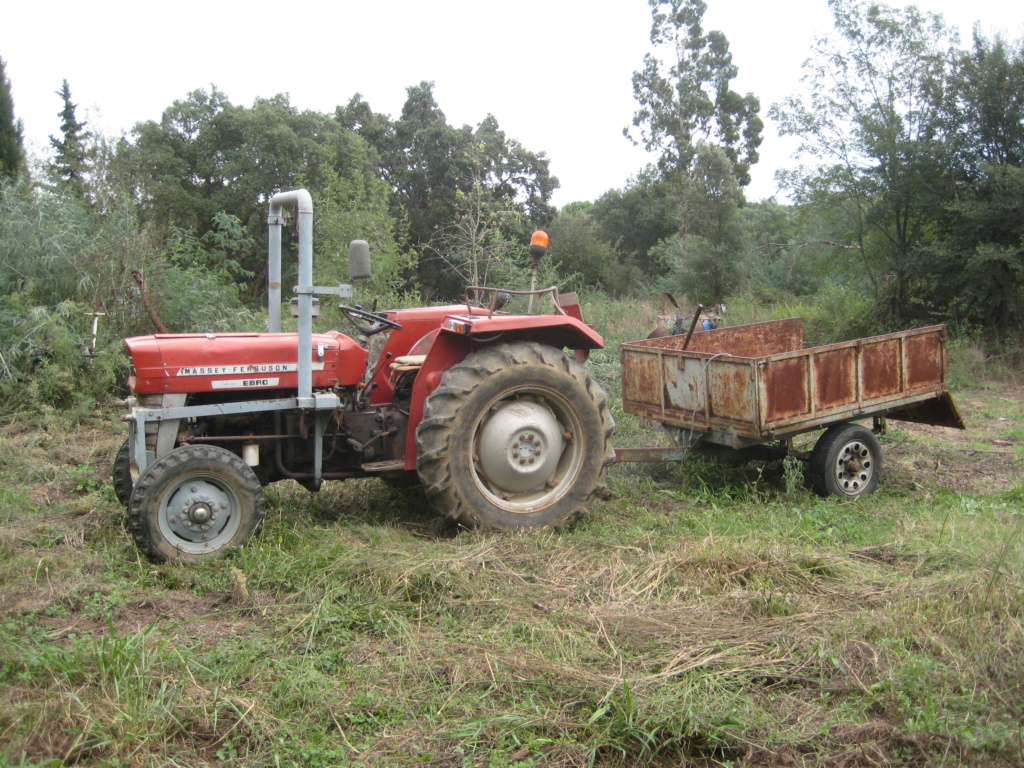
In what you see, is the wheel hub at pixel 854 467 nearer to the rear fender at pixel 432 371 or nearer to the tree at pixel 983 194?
the rear fender at pixel 432 371

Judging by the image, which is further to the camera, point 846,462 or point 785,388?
point 846,462

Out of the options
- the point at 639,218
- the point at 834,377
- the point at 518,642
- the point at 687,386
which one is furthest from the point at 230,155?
the point at 518,642

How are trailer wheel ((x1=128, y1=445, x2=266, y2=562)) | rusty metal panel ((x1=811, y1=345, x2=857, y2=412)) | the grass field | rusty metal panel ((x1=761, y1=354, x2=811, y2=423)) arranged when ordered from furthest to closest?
rusty metal panel ((x1=811, y1=345, x2=857, y2=412)) → rusty metal panel ((x1=761, y1=354, x2=811, y2=423)) → trailer wheel ((x1=128, y1=445, x2=266, y2=562)) → the grass field

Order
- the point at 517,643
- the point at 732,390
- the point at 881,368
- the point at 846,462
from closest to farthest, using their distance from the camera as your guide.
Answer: the point at 517,643
the point at 732,390
the point at 846,462
the point at 881,368

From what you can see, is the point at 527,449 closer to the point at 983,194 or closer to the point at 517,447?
the point at 517,447

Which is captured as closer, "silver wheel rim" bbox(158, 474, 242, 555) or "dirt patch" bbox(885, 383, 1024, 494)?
"silver wheel rim" bbox(158, 474, 242, 555)

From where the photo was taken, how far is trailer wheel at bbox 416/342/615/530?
489 centimetres

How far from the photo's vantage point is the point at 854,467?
6.52 metres

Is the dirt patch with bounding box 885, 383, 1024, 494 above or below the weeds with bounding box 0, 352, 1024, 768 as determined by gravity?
above

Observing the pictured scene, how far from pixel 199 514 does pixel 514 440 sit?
1.77 meters

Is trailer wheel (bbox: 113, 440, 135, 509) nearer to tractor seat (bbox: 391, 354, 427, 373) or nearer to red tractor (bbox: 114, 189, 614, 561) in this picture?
red tractor (bbox: 114, 189, 614, 561)

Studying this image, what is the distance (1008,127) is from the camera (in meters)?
14.3

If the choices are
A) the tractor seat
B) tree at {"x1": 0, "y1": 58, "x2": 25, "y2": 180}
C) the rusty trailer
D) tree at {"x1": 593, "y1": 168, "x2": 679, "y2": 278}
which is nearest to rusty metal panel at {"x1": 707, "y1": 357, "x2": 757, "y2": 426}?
the rusty trailer

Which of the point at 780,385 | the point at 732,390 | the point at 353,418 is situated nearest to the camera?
the point at 353,418
